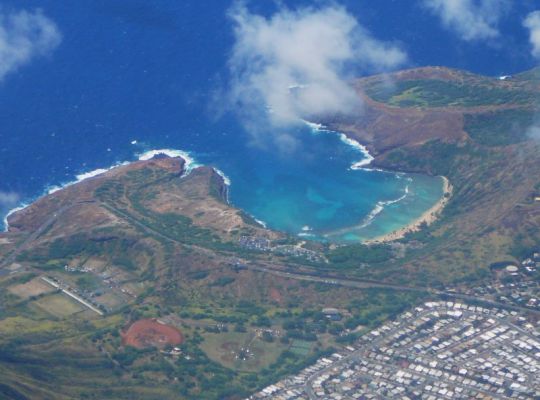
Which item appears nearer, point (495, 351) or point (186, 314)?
point (495, 351)

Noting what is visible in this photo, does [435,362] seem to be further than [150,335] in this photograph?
No

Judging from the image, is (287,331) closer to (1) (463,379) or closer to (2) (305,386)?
(2) (305,386)

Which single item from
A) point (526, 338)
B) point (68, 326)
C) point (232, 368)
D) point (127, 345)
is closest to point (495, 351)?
point (526, 338)

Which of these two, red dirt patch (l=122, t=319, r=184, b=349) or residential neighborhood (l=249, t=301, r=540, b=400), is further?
red dirt patch (l=122, t=319, r=184, b=349)

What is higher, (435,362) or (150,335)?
(150,335)

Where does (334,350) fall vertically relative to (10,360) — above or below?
above

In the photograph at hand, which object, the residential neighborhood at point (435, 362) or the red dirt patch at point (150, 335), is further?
the red dirt patch at point (150, 335)
